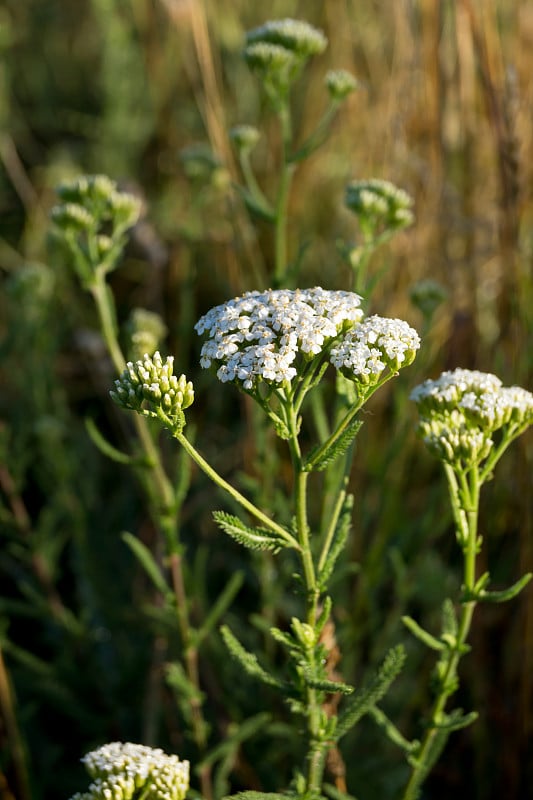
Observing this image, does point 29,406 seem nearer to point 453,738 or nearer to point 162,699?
point 162,699

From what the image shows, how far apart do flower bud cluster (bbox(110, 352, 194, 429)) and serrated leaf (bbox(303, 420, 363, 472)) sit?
0.70ft

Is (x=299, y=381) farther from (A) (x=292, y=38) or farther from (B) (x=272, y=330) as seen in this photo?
(A) (x=292, y=38)

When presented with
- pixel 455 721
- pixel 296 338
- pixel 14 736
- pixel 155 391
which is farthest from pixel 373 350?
pixel 14 736

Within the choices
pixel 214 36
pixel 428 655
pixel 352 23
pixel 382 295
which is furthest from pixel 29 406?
pixel 214 36

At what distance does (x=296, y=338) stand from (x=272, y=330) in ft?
0.31

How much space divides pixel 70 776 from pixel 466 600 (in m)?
1.46

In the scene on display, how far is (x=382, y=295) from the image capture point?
9.73 feet

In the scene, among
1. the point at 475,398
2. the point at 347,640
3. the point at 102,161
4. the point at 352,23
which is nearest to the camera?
the point at 475,398

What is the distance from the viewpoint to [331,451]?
4.33 feet

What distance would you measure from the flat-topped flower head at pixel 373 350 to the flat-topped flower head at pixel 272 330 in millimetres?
32

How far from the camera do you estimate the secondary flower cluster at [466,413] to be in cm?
143

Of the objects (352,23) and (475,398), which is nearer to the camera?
(475,398)

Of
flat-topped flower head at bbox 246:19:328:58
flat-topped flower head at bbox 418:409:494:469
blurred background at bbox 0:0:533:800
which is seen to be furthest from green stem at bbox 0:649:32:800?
flat-topped flower head at bbox 246:19:328:58

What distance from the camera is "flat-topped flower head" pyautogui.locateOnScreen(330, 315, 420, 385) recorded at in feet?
4.31
